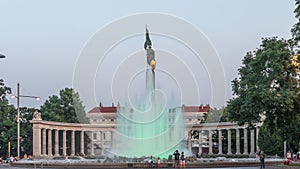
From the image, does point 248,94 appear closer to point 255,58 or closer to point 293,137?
point 255,58

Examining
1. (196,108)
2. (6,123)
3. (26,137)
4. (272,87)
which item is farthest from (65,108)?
(272,87)

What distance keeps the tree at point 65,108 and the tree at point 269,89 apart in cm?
6858

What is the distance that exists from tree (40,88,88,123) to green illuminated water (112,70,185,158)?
153 ft

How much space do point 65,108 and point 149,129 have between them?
2128 inches

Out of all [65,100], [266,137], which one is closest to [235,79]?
[266,137]

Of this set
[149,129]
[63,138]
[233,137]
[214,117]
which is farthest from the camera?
[214,117]

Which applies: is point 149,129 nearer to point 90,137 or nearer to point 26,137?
point 26,137

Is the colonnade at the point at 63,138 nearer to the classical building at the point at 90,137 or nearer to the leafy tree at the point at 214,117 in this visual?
the classical building at the point at 90,137

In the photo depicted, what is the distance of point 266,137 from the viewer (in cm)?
9062

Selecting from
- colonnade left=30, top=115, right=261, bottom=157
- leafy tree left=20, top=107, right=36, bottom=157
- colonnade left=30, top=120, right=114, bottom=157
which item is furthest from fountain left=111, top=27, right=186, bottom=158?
leafy tree left=20, top=107, right=36, bottom=157

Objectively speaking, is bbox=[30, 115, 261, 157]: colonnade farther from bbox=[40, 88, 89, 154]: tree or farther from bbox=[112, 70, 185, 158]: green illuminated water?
bbox=[112, 70, 185, 158]: green illuminated water

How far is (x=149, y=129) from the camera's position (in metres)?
62.2

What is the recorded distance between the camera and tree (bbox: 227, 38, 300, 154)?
40.8 metres

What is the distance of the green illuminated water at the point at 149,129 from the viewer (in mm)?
60281
